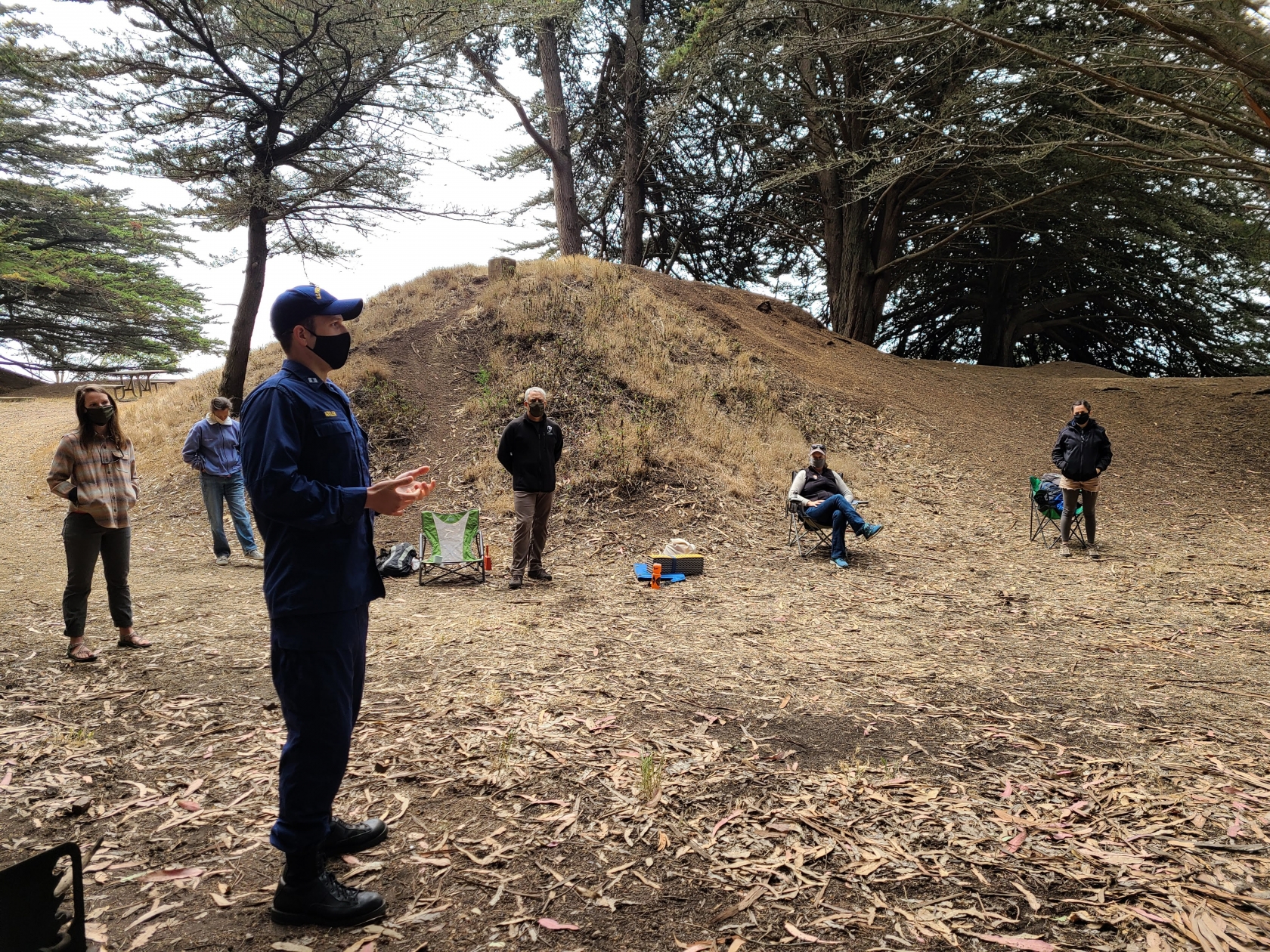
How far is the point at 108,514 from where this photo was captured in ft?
16.2

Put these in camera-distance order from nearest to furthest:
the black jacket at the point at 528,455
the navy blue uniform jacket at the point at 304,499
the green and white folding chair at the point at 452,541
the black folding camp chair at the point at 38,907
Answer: the black folding camp chair at the point at 38,907
the navy blue uniform jacket at the point at 304,499
the black jacket at the point at 528,455
the green and white folding chair at the point at 452,541

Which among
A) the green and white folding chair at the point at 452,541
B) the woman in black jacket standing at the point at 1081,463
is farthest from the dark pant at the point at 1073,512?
the green and white folding chair at the point at 452,541

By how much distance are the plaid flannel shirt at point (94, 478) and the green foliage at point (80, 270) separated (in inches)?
773

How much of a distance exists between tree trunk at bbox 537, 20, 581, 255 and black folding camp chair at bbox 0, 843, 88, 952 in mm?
16848

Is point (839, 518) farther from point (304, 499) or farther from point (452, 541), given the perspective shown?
point (304, 499)

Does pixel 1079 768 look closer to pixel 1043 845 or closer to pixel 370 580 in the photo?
pixel 1043 845

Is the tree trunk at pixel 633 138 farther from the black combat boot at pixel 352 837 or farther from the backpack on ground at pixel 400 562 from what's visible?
the black combat boot at pixel 352 837

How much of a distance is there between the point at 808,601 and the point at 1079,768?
11.7 feet

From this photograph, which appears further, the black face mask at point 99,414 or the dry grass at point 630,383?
the dry grass at point 630,383

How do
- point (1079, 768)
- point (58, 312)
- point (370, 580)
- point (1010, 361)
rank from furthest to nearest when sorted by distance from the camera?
point (58, 312) < point (1010, 361) < point (1079, 768) < point (370, 580)

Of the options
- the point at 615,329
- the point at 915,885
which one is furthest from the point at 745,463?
the point at 915,885

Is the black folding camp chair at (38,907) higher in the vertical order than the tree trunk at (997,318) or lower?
lower

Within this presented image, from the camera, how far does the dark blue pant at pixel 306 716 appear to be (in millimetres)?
2254

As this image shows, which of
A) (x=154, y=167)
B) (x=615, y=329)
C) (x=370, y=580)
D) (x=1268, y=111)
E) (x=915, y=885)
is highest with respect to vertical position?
(x=154, y=167)
